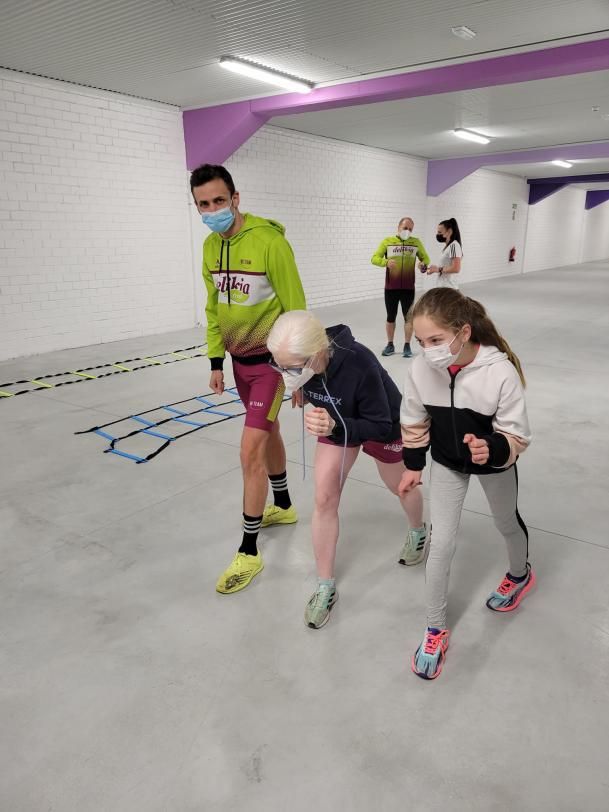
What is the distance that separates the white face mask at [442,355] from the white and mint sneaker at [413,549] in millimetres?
1073

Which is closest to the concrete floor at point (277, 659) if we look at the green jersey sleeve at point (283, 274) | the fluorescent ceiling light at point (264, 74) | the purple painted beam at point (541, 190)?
the green jersey sleeve at point (283, 274)

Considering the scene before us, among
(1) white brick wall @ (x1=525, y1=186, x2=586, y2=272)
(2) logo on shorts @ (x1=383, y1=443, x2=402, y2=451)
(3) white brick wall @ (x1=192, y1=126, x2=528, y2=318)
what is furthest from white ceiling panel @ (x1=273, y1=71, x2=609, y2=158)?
(1) white brick wall @ (x1=525, y1=186, x2=586, y2=272)

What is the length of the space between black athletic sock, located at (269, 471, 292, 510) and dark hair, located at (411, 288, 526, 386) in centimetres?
138

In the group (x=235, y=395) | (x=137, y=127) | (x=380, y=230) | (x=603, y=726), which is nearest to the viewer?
(x=603, y=726)

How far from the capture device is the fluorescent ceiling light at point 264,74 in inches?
244

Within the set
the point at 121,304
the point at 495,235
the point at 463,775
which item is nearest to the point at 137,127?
the point at 121,304

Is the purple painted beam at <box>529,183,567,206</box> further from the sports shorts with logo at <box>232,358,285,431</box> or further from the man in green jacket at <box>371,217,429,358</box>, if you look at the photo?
the sports shorts with logo at <box>232,358,285,431</box>

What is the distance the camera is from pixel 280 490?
115 inches

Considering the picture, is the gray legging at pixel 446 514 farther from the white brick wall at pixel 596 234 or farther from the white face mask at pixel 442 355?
the white brick wall at pixel 596 234

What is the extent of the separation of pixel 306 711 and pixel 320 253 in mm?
10250

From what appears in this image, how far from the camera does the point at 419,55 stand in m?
6.14

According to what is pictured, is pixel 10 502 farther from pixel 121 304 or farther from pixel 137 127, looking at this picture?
pixel 137 127

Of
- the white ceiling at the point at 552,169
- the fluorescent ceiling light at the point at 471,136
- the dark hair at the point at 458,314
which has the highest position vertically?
the fluorescent ceiling light at the point at 471,136

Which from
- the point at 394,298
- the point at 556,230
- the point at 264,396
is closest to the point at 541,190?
the point at 556,230
